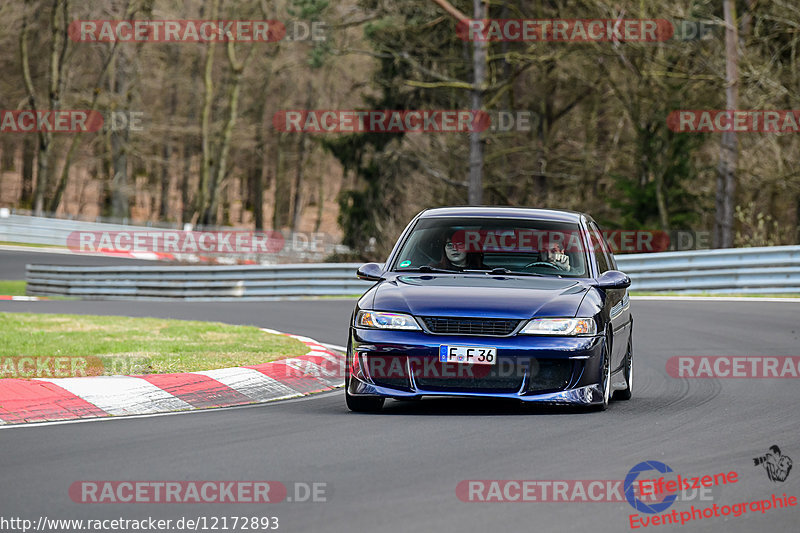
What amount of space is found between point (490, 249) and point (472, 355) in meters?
1.84

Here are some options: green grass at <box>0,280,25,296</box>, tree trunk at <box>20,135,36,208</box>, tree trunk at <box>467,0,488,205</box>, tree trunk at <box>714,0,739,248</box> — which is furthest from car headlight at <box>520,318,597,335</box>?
tree trunk at <box>20,135,36,208</box>

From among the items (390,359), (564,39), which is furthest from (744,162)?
(390,359)

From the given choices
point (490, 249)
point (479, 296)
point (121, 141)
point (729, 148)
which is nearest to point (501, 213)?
point (490, 249)

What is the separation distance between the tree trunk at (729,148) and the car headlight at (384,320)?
2602 cm

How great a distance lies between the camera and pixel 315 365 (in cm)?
1162

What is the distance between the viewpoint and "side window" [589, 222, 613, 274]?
10.00m

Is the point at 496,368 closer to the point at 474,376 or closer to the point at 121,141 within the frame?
the point at 474,376

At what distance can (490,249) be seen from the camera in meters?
9.90

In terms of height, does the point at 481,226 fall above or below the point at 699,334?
above

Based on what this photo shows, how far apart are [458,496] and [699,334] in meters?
10.2

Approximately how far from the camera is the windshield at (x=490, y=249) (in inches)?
379

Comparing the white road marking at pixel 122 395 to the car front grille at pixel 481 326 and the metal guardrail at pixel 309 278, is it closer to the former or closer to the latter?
the car front grille at pixel 481 326

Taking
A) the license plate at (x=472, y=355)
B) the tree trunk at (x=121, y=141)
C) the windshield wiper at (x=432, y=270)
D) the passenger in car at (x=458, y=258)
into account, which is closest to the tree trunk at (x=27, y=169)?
the tree trunk at (x=121, y=141)

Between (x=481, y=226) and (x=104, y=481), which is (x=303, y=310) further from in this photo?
(x=104, y=481)
